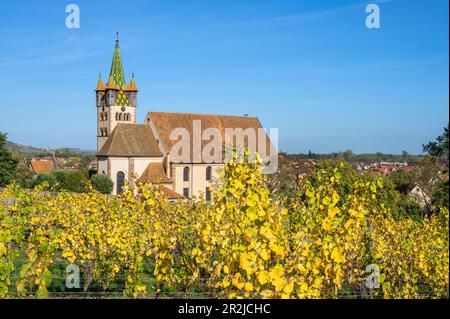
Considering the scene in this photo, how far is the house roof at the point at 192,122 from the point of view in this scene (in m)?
36.4

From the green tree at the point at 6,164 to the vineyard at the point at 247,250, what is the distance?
86.9ft

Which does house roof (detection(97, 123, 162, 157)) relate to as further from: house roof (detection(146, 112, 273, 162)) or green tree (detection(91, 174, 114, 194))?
green tree (detection(91, 174, 114, 194))

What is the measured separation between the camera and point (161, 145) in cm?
3594

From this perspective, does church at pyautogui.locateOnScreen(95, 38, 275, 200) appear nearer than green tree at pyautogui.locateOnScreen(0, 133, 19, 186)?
No

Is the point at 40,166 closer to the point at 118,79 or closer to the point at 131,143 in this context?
the point at 118,79

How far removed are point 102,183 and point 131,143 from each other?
3831mm

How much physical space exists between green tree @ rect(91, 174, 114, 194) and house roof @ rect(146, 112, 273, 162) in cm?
487

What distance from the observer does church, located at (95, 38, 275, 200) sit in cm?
3481

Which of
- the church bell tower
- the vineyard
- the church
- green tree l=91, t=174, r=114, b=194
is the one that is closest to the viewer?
the vineyard

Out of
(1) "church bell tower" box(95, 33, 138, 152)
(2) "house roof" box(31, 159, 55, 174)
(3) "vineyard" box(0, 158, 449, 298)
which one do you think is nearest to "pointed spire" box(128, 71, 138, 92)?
(1) "church bell tower" box(95, 33, 138, 152)

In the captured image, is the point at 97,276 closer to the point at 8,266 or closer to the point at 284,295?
the point at 8,266

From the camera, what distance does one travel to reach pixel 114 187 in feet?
113

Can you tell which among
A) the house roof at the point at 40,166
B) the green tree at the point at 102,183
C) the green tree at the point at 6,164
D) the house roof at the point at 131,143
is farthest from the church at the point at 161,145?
the house roof at the point at 40,166

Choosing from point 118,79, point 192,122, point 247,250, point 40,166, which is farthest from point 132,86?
point 247,250
